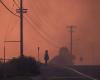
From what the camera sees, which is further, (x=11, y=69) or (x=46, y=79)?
(x=11, y=69)

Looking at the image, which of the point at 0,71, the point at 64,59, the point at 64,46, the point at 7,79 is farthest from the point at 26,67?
the point at 64,46

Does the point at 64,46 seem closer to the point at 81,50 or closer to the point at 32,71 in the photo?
the point at 81,50

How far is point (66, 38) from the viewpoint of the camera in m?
115

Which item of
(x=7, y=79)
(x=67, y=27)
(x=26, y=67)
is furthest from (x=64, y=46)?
(x=7, y=79)

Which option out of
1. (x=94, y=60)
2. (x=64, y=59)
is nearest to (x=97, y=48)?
(x=94, y=60)

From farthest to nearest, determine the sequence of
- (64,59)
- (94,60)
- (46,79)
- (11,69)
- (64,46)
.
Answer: (94,60), (64,46), (64,59), (11,69), (46,79)

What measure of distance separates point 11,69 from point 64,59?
213 feet

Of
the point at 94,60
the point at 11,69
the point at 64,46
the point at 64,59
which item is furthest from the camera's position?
the point at 94,60

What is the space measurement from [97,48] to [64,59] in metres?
20.0

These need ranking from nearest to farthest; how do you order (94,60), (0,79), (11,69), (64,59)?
(0,79), (11,69), (64,59), (94,60)

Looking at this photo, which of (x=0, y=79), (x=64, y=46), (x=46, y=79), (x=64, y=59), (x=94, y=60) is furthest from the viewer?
(x=94, y=60)

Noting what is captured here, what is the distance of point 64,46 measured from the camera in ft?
361

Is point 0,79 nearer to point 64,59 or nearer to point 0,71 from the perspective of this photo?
point 0,71

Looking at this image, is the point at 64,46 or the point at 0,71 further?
the point at 64,46
